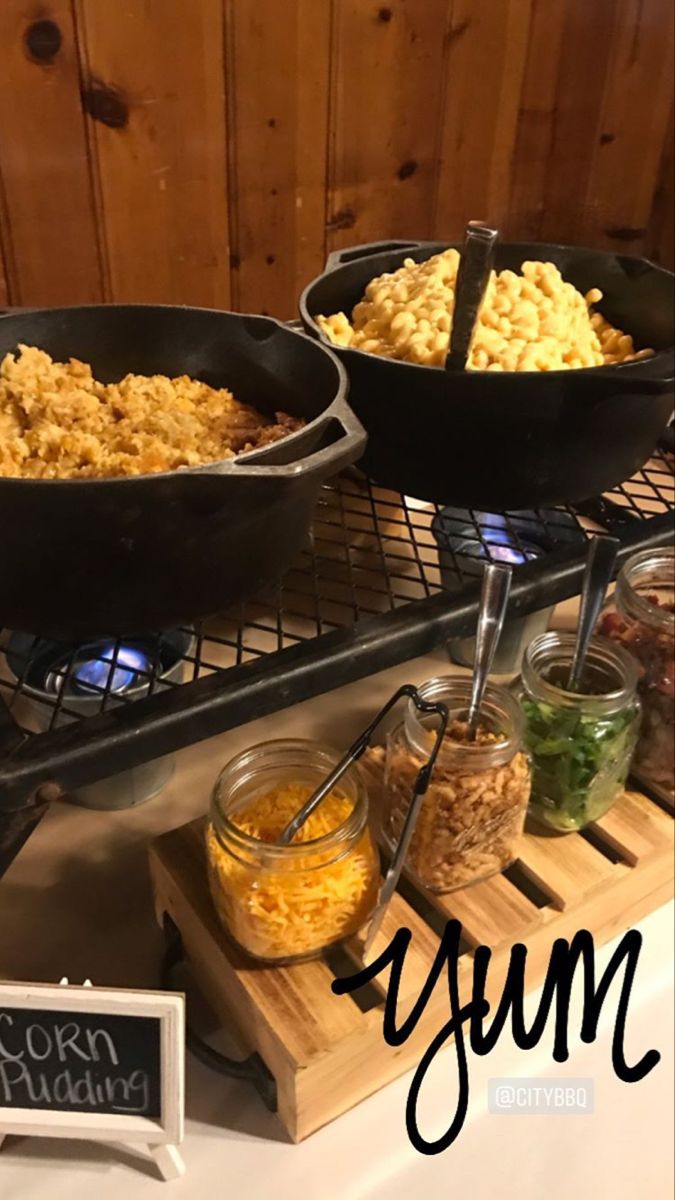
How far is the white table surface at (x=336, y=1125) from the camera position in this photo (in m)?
0.57

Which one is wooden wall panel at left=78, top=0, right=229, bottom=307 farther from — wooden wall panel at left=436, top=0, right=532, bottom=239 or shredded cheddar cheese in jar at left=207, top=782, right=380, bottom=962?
shredded cheddar cheese in jar at left=207, top=782, right=380, bottom=962

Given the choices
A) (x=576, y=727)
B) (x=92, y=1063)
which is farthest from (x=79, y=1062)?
(x=576, y=727)

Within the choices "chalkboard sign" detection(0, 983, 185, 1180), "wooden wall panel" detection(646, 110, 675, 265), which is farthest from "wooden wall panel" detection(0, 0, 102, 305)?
"wooden wall panel" detection(646, 110, 675, 265)

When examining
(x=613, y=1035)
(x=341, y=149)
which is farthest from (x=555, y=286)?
(x=613, y=1035)

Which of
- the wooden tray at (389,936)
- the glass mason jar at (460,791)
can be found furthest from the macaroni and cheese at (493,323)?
the wooden tray at (389,936)

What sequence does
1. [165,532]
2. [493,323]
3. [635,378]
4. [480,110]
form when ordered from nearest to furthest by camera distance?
1. [165,532]
2. [635,378]
3. [493,323]
4. [480,110]

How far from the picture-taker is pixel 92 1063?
21.3 inches

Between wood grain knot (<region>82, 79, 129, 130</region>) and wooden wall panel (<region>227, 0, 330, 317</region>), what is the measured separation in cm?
10

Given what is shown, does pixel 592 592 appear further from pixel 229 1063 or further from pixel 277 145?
pixel 277 145

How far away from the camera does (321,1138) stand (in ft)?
1.94

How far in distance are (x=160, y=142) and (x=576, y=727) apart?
2.04 feet

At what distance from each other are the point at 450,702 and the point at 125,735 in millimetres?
232

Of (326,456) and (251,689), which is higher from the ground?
(326,456)

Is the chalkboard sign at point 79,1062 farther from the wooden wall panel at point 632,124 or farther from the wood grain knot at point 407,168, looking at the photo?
the wooden wall panel at point 632,124
